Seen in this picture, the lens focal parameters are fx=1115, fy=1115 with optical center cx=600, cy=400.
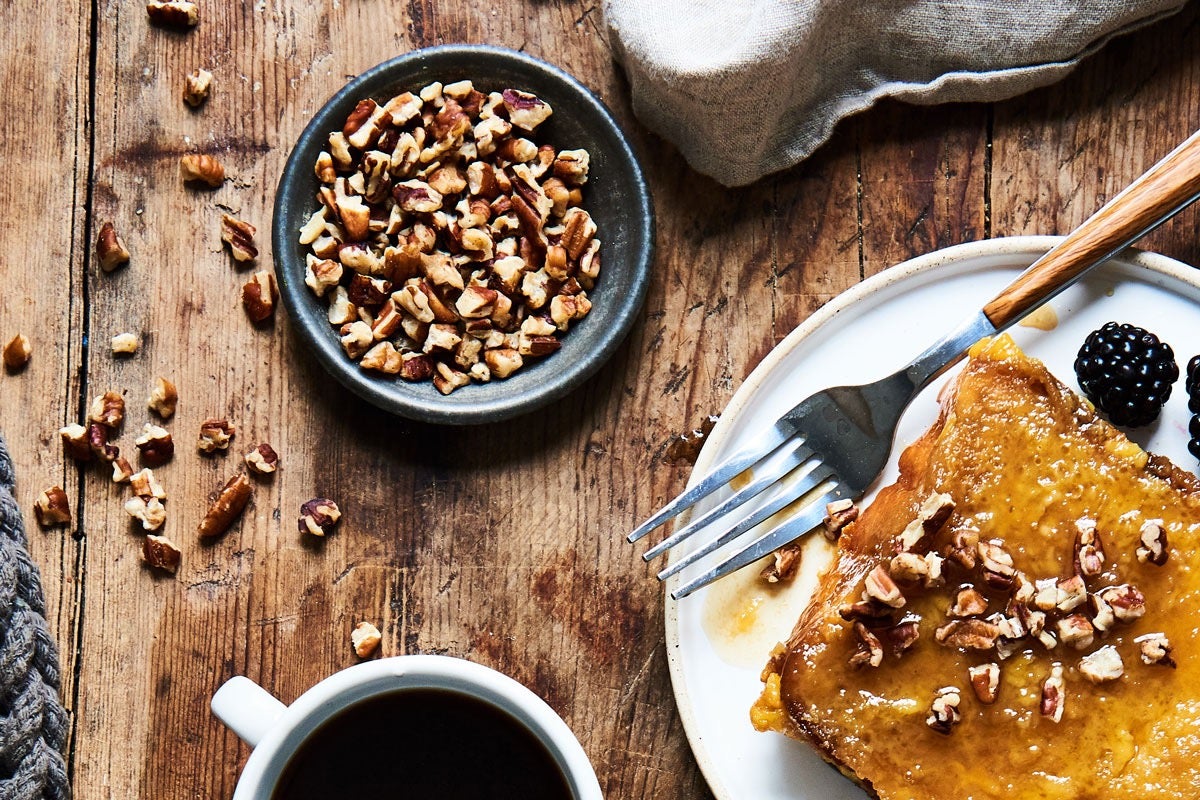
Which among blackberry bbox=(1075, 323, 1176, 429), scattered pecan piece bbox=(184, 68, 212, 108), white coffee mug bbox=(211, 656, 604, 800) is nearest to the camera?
white coffee mug bbox=(211, 656, 604, 800)

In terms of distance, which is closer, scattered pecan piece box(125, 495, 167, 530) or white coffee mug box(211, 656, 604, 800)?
white coffee mug box(211, 656, 604, 800)

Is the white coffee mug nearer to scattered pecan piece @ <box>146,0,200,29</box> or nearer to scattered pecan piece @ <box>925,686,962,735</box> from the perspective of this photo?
scattered pecan piece @ <box>925,686,962,735</box>

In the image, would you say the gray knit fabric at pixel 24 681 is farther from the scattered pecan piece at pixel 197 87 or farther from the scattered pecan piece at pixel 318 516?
the scattered pecan piece at pixel 197 87

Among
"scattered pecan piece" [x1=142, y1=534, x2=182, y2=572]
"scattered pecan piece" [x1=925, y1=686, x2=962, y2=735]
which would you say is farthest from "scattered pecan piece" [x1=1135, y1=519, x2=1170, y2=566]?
"scattered pecan piece" [x1=142, y1=534, x2=182, y2=572]

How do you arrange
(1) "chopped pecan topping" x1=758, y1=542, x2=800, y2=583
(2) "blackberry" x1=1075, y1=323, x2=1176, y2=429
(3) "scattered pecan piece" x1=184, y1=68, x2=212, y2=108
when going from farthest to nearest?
(3) "scattered pecan piece" x1=184, y1=68, x2=212, y2=108
(1) "chopped pecan topping" x1=758, y1=542, x2=800, y2=583
(2) "blackberry" x1=1075, y1=323, x2=1176, y2=429

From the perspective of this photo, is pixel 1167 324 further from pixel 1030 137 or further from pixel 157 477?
pixel 157 477

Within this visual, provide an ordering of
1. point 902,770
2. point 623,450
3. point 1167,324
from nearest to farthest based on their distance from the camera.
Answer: point 902,770 < point 1167,324 < point 623,450

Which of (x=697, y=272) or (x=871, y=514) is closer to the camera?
(x=871, y=514)

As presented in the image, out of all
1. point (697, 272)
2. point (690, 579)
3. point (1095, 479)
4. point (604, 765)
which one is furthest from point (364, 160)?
point (1095, 479)
